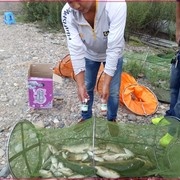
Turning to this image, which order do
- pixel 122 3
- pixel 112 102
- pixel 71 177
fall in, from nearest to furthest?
pixel 71 177 < pixel 122 3 < pixel 112 102

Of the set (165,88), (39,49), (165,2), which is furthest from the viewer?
(165,2)

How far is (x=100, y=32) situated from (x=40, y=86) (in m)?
1.16

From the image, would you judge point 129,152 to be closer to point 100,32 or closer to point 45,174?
point 45,174

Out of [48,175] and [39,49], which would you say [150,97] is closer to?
[48,175]

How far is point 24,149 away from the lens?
2248mm

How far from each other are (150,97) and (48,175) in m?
1.81

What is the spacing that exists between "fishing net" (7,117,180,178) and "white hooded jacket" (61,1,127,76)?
41cm

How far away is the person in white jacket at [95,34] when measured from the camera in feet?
7.45

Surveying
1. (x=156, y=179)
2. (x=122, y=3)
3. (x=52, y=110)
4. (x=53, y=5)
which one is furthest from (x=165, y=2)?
(x=156, y=179)

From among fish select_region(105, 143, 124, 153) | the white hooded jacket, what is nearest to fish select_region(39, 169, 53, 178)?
fish select_region(105, 143, 124, 153)

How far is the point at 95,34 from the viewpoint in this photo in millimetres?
2457

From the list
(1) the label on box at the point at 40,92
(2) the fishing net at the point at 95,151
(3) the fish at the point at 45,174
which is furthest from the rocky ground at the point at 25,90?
(3) the fish at the point at 45,174

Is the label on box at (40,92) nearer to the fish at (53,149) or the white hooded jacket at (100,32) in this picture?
the white hooded jacket at (100,32)

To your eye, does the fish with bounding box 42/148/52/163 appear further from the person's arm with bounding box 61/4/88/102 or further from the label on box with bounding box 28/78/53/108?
the label on box with bounding box 28/78/53/108
